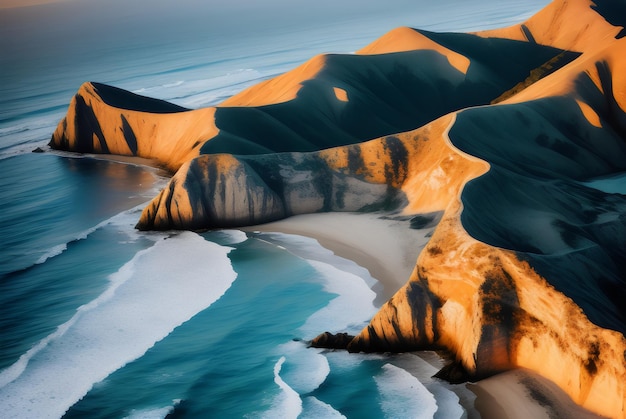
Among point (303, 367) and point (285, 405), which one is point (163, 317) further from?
point (285, 405)

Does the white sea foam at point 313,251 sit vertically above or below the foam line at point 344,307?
below

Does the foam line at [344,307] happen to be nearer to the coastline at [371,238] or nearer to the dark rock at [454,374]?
the coastline at [371,238]

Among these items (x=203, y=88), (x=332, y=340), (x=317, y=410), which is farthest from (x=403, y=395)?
(x=203, y=88)

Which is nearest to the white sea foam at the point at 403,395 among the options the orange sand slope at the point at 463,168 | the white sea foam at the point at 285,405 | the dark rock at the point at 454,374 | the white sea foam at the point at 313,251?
the dark rock at the point at 454,374

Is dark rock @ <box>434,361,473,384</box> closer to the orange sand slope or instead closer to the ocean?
the orange sand slope

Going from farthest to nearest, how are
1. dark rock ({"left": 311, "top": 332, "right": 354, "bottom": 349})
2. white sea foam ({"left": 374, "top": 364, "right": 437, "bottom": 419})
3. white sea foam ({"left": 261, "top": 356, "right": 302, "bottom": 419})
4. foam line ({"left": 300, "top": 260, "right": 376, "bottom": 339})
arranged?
→ foam line ({"left": 300, "top": 260, "right": 376, "bottom": 339}), dark rock ({"left": 311, "top": 332, "right": 354, "bottom": 349}), white sea foam ({"left": 261, "top": 356, "right": 302, "bottom": 419}), white sea foam ({"left": 374, "top": 364, "right": 437, "bottom": 419})

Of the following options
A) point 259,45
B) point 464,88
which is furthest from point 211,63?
point 464,88

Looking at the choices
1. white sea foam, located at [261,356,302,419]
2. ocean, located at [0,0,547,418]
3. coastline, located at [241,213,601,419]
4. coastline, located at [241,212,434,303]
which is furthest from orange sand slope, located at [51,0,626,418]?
white sea foam, located at [261,356,302,419]
